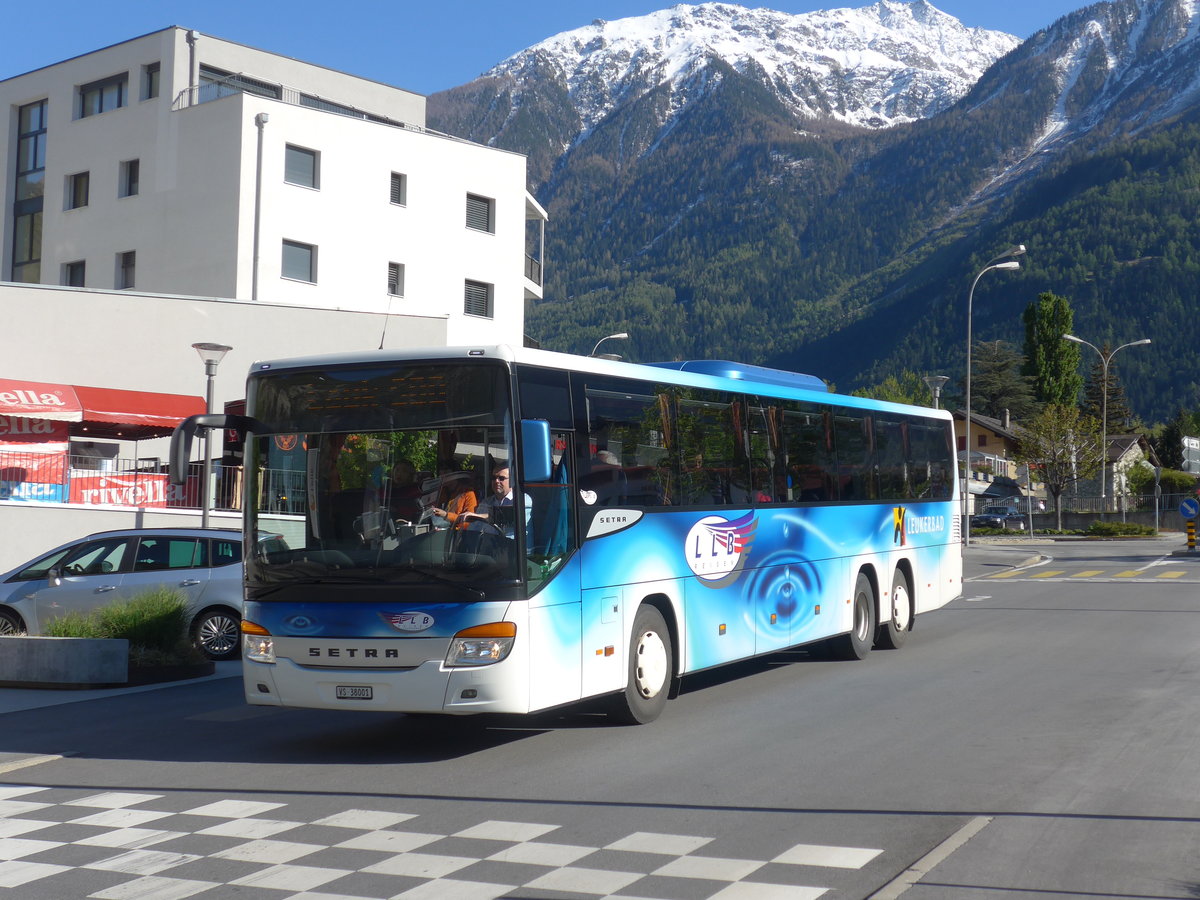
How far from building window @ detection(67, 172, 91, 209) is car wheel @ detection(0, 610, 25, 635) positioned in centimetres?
3058

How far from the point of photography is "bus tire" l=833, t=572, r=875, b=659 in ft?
48.4

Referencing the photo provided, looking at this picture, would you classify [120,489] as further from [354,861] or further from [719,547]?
[354,861]

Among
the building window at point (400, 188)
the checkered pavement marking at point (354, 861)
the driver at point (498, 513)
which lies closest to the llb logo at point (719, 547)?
the driver at point (498, 513)

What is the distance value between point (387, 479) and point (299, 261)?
3314 centimetres

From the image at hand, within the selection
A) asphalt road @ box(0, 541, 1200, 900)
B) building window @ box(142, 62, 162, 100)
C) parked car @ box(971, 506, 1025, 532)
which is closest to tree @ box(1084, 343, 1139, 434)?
parked car @ box(971, 506, 1025, 532)

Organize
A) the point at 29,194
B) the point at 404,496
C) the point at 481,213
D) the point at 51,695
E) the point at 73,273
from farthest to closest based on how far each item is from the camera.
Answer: the point at 481,213 → the point at 29,194 → the point at 73,273 → the point at 51,695 → the point at 404,496

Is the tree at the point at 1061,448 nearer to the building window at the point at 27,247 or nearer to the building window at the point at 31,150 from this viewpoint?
the building window at the point at 27,247

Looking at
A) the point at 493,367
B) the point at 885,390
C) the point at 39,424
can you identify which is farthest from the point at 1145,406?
the point at 493,367

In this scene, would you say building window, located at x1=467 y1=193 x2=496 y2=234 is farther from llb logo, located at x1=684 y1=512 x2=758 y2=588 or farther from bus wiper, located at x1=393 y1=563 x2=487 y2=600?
bus wiper, located at x1=393 y1=563 x2=487 y2=600

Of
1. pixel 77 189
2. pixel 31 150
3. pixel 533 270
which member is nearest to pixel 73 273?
pixel 77 189

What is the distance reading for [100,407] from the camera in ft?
96.0

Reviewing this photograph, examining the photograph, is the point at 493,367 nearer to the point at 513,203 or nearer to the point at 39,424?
the point at 39,424

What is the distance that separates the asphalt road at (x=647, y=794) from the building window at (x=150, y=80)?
3309 centimetres

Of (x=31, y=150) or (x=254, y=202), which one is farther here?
(x=31, y=150)
